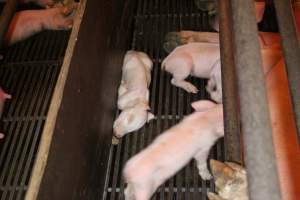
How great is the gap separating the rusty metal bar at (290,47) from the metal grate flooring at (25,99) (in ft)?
4.58

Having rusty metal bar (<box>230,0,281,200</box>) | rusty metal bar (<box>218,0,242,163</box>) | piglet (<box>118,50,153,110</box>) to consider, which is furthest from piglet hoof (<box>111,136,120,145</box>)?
rusty metal bar (<box>230,0,281,200</box>)

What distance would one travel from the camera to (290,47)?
1217mm

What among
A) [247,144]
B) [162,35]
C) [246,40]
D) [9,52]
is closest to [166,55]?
[162,35]

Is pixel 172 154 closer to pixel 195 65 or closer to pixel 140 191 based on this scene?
pixel 140 191

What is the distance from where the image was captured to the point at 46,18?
2604 mm

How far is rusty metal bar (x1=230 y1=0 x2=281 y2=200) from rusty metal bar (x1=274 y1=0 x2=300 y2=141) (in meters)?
0.19

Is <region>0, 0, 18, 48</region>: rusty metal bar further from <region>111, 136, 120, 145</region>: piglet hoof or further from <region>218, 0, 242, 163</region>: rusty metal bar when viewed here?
<region>218, 0, 242, 163</region>: rusty metal bar

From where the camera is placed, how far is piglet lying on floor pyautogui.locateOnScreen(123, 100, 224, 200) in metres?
1.65

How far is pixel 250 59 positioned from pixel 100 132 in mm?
1080

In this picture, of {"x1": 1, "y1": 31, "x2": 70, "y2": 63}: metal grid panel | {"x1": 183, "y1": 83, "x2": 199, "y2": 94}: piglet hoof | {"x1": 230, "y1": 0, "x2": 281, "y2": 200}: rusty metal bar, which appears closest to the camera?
{"x1": 230, "y1": 0, "x2": 281, "y2": 200}: rusty metal bar

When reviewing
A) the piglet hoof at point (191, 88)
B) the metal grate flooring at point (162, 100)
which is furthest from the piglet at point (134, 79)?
the piglet hoof at point (191, 88)

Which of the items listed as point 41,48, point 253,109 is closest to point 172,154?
point 253,109

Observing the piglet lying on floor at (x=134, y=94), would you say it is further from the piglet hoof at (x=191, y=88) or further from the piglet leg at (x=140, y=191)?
the piglet leg at (x=140, y=191)

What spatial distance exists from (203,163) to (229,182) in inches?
33.4
